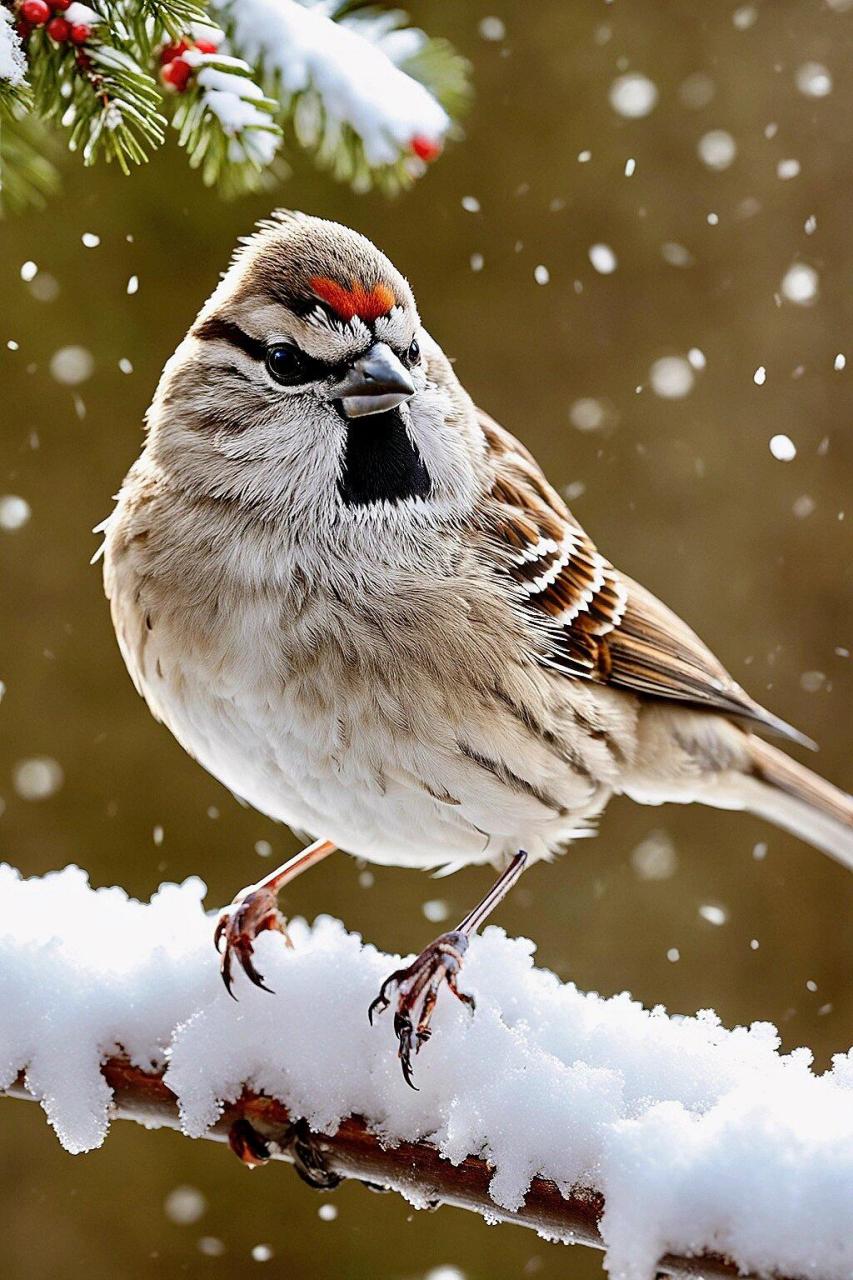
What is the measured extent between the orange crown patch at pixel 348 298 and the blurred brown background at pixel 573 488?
1773mm

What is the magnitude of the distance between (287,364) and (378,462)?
0.48ft

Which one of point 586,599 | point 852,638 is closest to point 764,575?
point 852,638

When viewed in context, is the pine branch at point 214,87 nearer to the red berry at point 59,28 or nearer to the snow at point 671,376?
the red berry at point 59,28

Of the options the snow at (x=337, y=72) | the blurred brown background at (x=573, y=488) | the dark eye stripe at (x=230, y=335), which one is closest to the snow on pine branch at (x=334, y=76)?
the snow at (x=337, y=72)

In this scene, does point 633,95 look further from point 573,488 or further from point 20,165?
point 20,165

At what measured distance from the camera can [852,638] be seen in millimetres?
3523

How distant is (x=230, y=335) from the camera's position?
1584 mm

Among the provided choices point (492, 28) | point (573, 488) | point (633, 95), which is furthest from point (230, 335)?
point (633, 95)

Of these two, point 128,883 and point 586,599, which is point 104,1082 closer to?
point 586,599

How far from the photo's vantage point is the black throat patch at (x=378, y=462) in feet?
4.99

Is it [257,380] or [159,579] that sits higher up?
[257,380]

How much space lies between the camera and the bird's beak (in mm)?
1438

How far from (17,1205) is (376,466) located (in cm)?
259

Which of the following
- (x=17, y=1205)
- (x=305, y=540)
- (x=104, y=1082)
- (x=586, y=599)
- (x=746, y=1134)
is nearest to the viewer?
(x=746, y=1134)
